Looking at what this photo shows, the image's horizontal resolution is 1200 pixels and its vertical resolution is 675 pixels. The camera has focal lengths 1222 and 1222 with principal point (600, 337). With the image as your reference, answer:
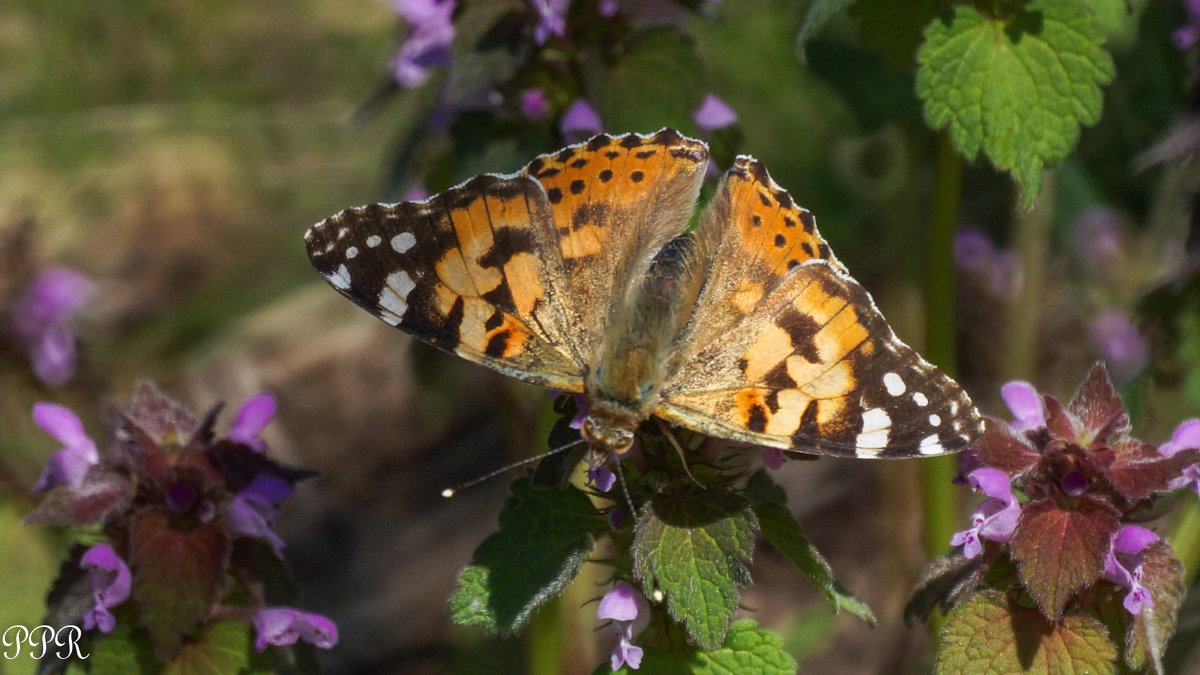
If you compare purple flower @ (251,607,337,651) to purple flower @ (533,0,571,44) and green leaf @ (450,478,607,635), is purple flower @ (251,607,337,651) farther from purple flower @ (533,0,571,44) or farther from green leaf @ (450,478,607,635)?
purple flower @ (533,0,571,44)

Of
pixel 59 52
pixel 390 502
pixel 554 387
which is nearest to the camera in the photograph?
pixel 554 387

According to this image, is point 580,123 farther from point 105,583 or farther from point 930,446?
point 105,583

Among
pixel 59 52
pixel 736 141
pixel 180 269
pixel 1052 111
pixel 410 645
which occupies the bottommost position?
pixel 410 645

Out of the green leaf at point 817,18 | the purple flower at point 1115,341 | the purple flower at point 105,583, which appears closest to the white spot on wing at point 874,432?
the green leaf at point 817,18

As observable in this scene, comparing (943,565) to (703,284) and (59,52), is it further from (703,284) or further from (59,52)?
(59,52)

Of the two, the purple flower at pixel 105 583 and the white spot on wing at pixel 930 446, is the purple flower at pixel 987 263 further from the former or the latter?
the purple flower at pixel 105 583

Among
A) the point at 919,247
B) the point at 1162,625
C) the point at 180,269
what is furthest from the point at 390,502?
the point at 1162,625

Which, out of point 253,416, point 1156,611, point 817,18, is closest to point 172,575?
point 253,416
